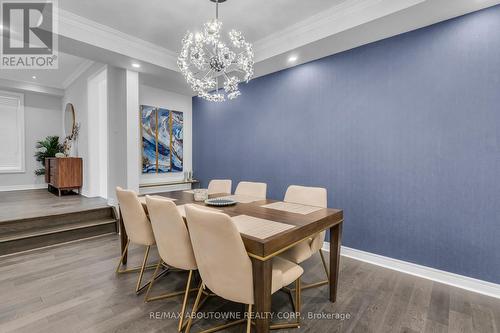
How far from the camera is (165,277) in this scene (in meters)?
2.45

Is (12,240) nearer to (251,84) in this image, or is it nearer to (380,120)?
(251,84)

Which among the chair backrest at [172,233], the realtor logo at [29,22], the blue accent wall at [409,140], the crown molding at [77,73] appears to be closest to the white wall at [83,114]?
the crown molding at [77,73]

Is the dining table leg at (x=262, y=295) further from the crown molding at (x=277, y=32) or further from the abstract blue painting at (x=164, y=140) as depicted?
the abstract blue painting at (x=164, y=140)

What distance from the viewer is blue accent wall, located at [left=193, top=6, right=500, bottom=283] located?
2.24 m

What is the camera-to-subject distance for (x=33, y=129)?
19.8ft

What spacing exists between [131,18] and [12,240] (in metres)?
3.18

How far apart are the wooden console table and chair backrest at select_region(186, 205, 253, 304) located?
194 inches

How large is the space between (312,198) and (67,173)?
522 cm

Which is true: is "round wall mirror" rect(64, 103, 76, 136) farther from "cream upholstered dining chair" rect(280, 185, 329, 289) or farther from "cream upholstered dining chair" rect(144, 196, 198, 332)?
"cream upholstered dining chair" rect(280, 185, 329, 289)

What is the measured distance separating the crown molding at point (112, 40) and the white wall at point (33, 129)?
4.75 metres

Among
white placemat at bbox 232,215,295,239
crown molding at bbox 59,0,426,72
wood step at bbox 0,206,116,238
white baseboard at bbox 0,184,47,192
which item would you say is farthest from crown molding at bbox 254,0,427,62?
white baseboard at bbox 0,184,47,192

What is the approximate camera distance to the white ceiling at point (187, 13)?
8.34ft

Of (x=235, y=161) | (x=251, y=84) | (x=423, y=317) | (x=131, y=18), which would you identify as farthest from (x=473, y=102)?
A: (x=131, y=18)

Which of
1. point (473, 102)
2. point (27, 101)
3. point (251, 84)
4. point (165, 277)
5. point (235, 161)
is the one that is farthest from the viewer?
point (27, 101)
